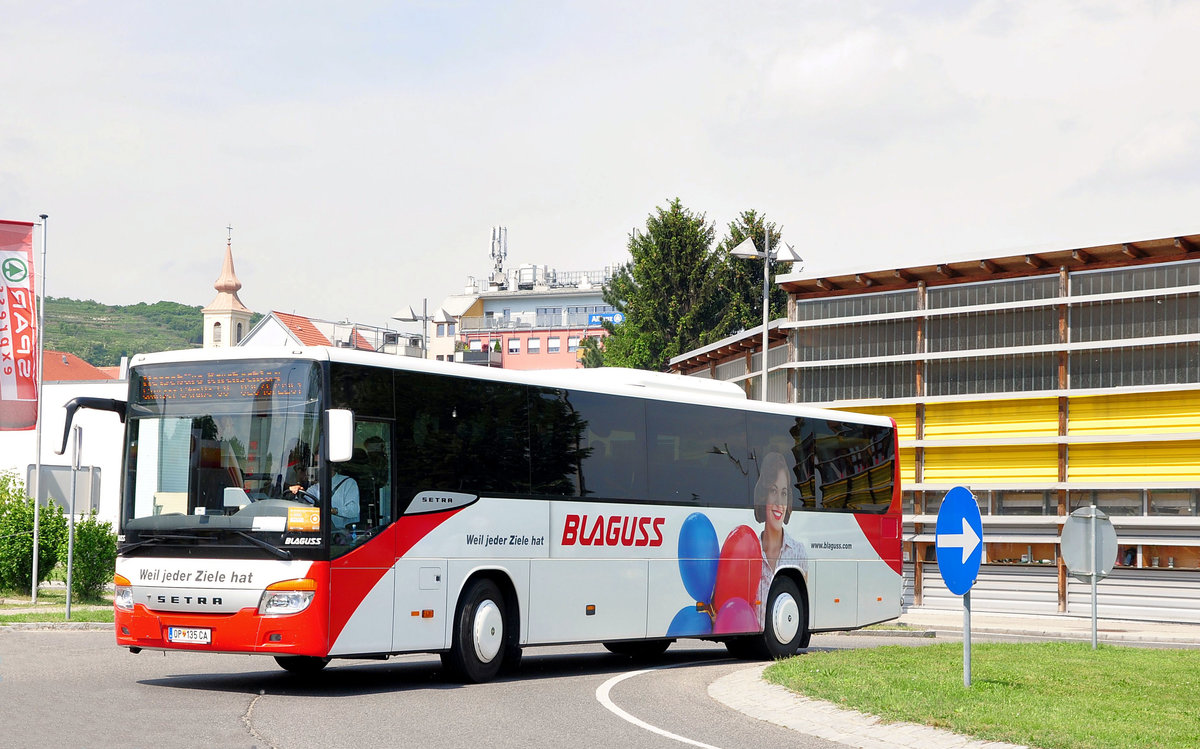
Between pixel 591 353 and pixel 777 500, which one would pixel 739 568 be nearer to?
pixel 777 500

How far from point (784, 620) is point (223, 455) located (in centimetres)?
893

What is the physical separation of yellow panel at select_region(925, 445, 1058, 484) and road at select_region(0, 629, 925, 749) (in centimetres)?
2081

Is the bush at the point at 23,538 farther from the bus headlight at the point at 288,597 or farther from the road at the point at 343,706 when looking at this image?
the bus headlight at the point at 288,597

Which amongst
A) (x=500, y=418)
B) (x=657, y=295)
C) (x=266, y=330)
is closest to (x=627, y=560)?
(x=500, y=418)

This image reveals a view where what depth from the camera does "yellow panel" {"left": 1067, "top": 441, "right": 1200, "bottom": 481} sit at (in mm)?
33969

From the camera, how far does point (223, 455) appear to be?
13.6m

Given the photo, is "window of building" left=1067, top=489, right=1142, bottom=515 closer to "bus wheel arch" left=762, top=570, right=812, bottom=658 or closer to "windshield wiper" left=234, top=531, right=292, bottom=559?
"bus wheel arch" left=762, top=570, right=812, bottom=658

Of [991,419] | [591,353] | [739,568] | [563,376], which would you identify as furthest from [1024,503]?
[591,353]

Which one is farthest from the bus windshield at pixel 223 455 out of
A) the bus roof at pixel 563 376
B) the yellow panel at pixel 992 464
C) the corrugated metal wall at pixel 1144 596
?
the yellow panel at pixel 992 464

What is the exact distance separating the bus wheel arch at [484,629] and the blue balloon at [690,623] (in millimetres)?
2750

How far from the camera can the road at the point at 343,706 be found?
34.7 feet

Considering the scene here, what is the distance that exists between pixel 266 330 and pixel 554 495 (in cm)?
8740

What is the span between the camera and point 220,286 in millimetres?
143500

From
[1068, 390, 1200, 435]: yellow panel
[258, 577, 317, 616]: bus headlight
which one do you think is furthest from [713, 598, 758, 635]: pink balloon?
[1068, 390, 1200, 435]: yellow panel
